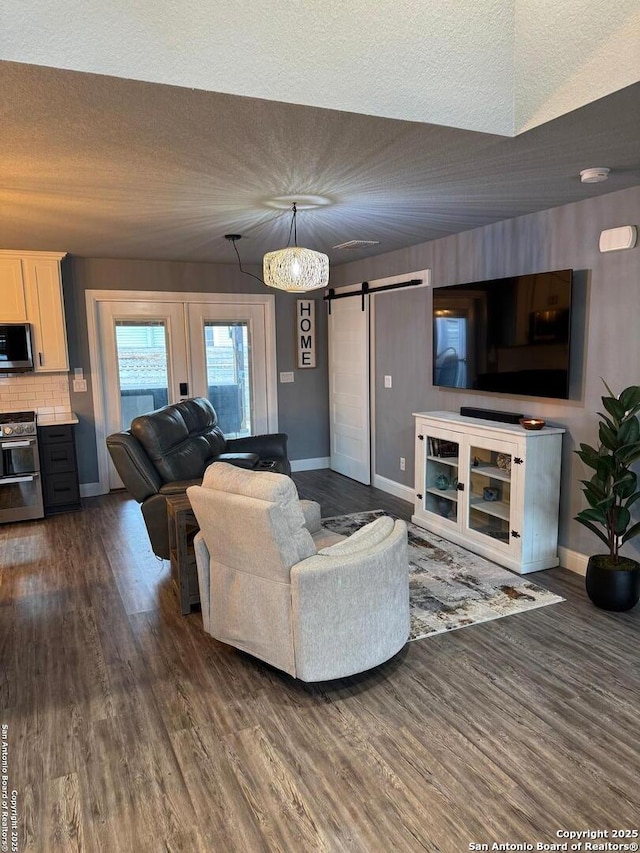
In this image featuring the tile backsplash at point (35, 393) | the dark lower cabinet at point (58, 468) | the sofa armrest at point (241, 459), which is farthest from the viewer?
the tile backsplash at point (35, 393)

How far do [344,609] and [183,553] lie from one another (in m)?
1.19

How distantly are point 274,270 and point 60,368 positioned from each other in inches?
121

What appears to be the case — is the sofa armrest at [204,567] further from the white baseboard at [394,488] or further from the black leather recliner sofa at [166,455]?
the white baseboard at [394,488]

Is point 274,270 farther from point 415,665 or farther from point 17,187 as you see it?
point 415,665

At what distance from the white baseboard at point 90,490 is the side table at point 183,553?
113 inches

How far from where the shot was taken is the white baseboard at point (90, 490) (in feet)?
19.5

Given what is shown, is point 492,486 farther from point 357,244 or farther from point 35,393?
point 35,393

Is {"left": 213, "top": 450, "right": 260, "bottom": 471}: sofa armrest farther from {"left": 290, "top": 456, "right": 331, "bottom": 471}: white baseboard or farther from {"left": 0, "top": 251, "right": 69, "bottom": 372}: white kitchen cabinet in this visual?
{"left": 290, "top": 456, "right": 331, "bottom": 471}: white baseboard

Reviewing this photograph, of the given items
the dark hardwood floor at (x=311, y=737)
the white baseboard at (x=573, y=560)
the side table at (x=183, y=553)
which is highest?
the side table at (x=183, y=553)

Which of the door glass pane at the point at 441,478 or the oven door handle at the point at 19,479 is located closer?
the door glass pane at the point at 441,478

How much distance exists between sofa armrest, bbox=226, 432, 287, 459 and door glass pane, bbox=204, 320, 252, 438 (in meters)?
1.41

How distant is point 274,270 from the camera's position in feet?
11.2

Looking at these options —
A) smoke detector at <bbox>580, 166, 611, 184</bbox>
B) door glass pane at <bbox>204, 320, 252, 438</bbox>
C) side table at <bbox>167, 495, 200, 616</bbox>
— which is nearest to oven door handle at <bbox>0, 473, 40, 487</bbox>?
door glass pane at <bbox>204, 320, 252, 438</bbox>

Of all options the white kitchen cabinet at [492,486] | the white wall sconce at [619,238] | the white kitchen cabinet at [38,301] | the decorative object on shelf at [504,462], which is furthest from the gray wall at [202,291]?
the white wall sconce at [619,238]
